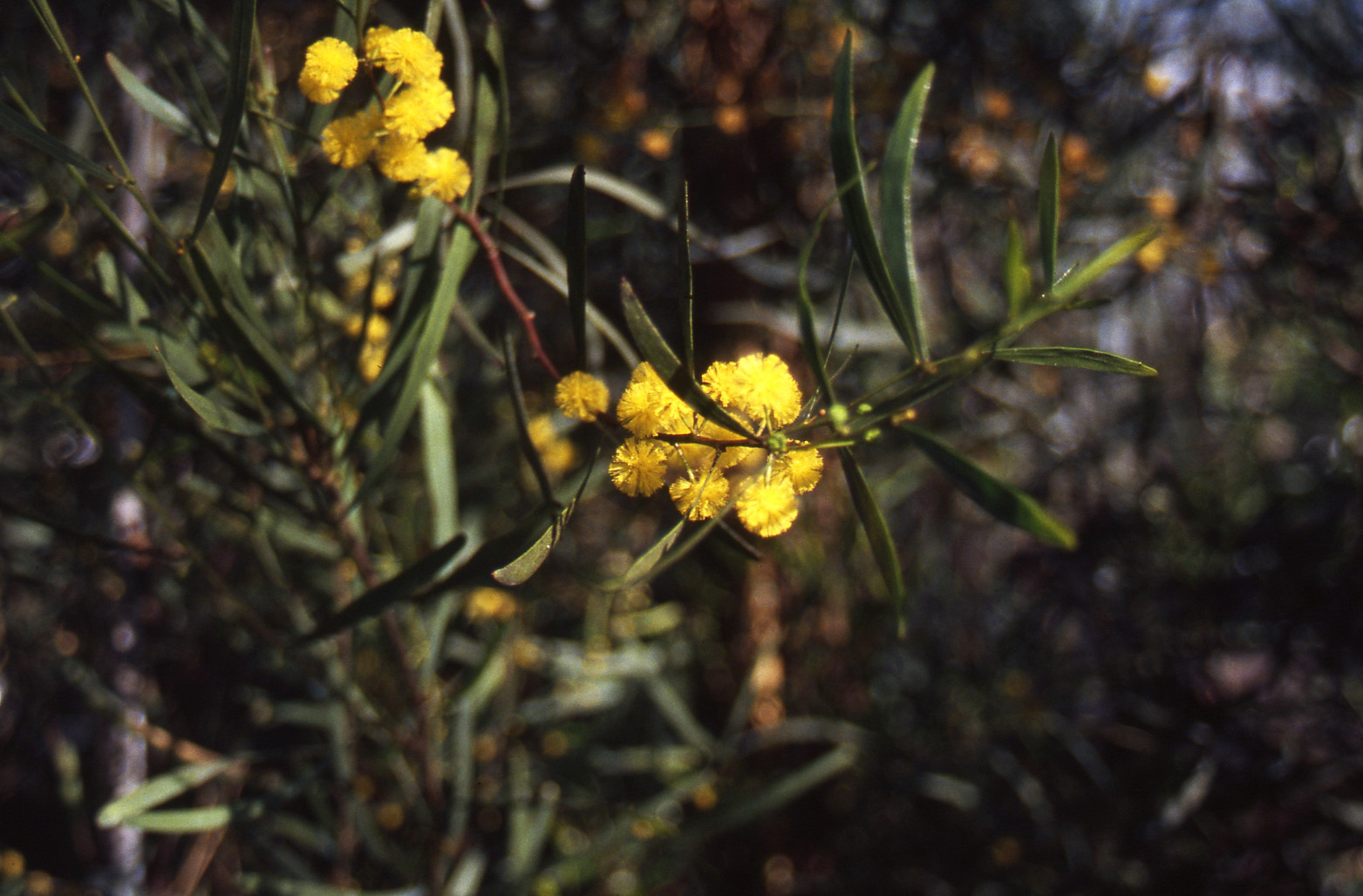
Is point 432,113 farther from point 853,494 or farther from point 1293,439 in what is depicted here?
point 1293,439

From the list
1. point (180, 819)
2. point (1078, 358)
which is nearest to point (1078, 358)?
point (1078, 358)

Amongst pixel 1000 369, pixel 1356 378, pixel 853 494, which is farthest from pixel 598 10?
pixel 1356 378

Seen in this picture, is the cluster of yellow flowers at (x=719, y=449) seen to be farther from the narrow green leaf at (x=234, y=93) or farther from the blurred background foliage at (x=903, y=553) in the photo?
the blurred background foliage at (x=903, y=553)

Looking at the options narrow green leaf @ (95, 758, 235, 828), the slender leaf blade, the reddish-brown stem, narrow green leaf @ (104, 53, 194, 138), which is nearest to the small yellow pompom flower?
the reddish-brown stem

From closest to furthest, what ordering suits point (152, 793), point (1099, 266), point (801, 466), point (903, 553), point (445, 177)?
point (1099, 266) → point (801, 466) → point (445, 177) → point (152, 793) → point (903, 553)

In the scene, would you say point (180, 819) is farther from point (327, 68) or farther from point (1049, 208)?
point (1049, 208)

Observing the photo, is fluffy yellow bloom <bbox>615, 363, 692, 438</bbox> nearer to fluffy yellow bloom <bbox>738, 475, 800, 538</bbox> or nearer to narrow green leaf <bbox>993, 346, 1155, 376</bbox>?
fluffy yellow bloom <bbox>738, 475, 800, 538</bbox>
